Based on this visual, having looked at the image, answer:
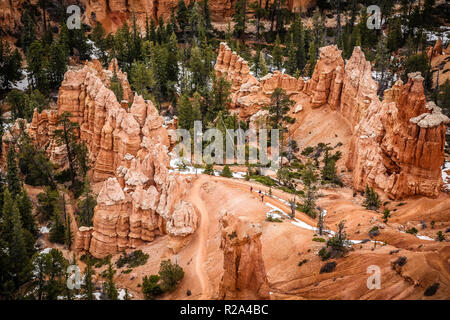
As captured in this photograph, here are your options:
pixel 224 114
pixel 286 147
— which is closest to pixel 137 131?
pixel 224 114

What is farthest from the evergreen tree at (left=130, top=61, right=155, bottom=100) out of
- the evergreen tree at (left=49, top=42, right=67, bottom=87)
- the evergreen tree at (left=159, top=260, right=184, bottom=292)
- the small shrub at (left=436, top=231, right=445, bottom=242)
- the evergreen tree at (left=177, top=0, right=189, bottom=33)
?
the small shrub at (left=436, top=231, right=445, bottom=242)

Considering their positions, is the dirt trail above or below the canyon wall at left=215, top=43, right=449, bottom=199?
below

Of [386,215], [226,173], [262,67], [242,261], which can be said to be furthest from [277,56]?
[242,261]

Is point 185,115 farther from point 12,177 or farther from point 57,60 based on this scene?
point 57,60

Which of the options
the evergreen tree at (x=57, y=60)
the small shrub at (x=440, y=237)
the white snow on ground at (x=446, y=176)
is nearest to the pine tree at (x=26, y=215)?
the evergreen tree at (x=57, y=60)

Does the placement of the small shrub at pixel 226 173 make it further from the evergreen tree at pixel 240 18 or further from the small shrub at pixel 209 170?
the evergreen tree at pixel 240 18

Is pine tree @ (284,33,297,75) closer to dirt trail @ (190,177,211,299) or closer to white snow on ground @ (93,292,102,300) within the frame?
dirt trail @ (190,177,211,299)
